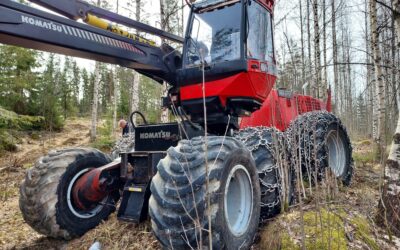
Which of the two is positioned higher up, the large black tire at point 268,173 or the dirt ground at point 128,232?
the large black tire at point 268,173

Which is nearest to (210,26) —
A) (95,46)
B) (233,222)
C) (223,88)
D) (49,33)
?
(223,88)

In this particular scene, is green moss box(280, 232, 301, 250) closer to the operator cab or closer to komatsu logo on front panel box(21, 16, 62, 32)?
the operator cab

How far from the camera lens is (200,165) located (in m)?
3.11

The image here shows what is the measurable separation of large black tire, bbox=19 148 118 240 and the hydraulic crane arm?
5.06 ft

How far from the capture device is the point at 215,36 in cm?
473

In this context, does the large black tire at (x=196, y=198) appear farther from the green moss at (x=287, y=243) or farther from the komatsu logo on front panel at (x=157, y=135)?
the komatsu logo on front panel at (x=157, y=135)

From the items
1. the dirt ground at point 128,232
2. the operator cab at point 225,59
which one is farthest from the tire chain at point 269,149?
the operator cab at point 225,59

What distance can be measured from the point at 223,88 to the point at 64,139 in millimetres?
16845

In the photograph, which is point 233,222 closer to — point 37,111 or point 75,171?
point 75,171

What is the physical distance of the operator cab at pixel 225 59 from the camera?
14.8 ft

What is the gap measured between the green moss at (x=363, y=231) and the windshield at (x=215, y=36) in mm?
2402

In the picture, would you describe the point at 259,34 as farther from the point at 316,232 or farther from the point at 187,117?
the point at 316,232

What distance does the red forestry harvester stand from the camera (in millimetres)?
3326

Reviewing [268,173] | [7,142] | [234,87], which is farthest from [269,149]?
[7,142]
